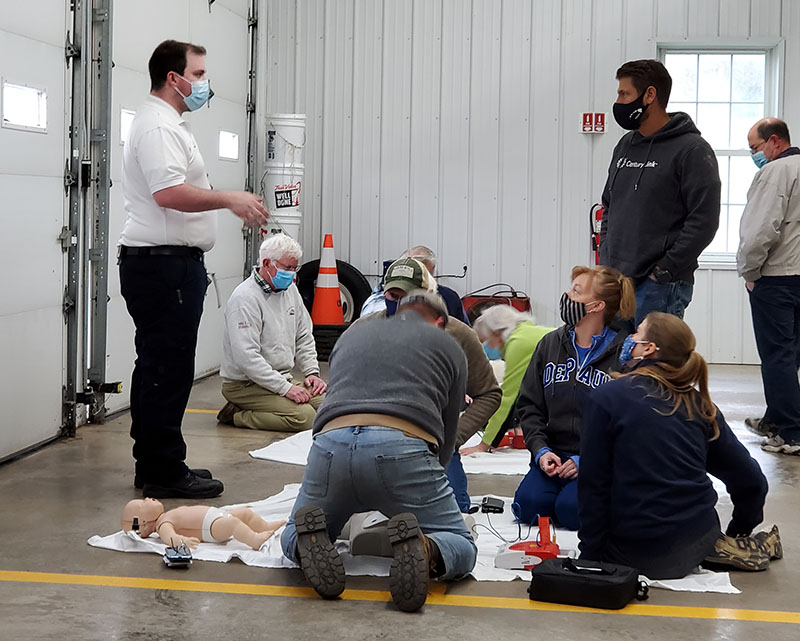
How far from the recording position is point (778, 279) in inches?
273

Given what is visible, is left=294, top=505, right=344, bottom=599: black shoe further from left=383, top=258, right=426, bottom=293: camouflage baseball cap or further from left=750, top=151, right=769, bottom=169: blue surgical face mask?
left=750, top=151, right=769, bottom=169: blue surgical face mask

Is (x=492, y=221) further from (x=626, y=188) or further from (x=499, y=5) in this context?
(x=626, y=188)

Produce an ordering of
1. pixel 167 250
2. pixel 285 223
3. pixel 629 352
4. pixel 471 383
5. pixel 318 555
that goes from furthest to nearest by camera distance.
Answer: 1. pixel 285 223
2. pixel 167 250
3. pixel 471 383
4. pixel 629 352
5. pixel 318 555

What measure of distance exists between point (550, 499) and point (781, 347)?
264 cm

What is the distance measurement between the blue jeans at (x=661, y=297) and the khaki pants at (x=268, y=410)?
94.1 inches

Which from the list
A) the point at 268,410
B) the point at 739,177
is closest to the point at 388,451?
the point at 268,410

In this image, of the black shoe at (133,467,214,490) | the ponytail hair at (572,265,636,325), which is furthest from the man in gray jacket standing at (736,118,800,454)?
the black shoe at (133,467,214,490)

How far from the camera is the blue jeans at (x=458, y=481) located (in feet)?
16.5

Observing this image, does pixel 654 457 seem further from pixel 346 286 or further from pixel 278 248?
pixel 346 286

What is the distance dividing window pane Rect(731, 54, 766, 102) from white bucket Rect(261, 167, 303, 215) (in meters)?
4.33

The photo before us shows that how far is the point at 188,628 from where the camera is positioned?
12.0ft

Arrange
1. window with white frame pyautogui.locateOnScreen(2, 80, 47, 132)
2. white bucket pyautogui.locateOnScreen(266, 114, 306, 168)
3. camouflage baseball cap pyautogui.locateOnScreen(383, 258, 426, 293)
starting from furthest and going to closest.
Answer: white bucket pyautogui.locateOnScreen(266, 114, 306, 168) → window with white frame pyautogui.locateOnScreen(2, 80, 47, 132) → camouflage baseball cap pyautogui.locateOnScreen(383, 258, 426, 293)

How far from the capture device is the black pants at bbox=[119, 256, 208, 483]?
5.31 metres

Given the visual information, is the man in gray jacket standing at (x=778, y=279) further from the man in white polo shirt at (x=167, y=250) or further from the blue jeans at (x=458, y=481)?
the man in white polo shirt at (x=167, y=250)
